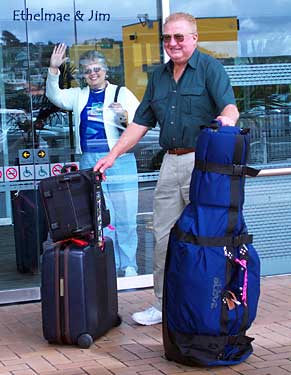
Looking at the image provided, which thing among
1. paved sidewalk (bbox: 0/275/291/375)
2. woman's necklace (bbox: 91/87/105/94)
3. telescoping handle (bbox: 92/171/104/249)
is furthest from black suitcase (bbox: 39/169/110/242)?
woman's necklace (bbox: 91/87/105/94)

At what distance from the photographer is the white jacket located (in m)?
6.56

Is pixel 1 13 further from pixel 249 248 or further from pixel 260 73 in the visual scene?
pixel 249 248

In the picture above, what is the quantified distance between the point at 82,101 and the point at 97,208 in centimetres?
156

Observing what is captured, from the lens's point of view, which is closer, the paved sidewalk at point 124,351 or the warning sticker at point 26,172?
the paved sidewalk at point 124,351

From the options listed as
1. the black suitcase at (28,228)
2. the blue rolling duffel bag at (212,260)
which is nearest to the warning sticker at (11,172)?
the black suitcase at (28,228)

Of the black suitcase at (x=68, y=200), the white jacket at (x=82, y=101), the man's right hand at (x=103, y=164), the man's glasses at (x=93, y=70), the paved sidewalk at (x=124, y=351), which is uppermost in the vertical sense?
the man's glasses at (x=93, y=70)

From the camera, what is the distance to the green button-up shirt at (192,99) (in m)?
5.24

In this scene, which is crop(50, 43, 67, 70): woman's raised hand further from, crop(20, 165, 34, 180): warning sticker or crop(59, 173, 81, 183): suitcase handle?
crop(59, 173, 81, 183): suitcase handle

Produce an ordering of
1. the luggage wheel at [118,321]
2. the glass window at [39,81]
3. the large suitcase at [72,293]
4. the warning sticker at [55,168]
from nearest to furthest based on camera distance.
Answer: the large suitcase at [72,293] < the luggage wheel at [118,321] < the glass window at [39,81] < the warning sticker at [55,168]

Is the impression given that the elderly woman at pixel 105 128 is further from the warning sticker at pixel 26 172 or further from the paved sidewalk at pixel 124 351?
the paved sidewalk at pixel 124 351

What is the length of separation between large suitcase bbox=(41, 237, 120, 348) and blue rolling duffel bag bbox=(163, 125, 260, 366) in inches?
23.6

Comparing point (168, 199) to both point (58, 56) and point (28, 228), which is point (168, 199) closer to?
point (28, 228)

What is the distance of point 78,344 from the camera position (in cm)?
523

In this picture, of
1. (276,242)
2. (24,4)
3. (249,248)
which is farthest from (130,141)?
(276,242)
